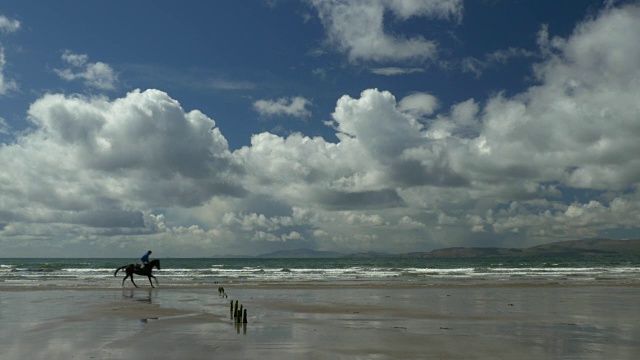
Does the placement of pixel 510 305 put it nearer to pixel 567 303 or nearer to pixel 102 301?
pixel 567 303

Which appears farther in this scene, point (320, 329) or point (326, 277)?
point (326, 277)

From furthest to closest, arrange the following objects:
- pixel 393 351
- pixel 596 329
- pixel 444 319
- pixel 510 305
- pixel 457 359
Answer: pixel 510 305
pixel 444 319
pixel 596 329
pixel 393 351
pixel 457 359

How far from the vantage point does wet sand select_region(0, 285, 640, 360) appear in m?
12.9

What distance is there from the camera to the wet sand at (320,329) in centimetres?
1285

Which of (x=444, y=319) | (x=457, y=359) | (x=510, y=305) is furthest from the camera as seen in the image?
(x=510, y=305)

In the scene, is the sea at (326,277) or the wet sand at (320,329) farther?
the sea at (326,277)

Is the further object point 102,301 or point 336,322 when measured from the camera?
point 102,301

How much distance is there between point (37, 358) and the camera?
12.0 meters

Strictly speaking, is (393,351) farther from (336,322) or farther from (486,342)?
(336,322)

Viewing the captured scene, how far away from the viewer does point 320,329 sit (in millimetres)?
16641

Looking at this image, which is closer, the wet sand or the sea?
the wet sand

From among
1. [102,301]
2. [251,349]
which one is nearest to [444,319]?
[251,349]

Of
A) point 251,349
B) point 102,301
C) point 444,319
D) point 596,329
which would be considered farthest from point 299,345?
point 102,301

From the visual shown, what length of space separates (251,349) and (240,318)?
484 cm
